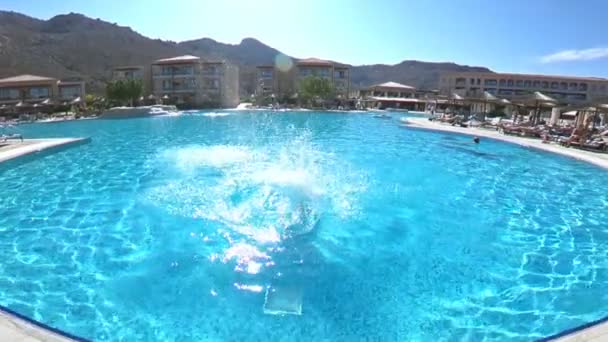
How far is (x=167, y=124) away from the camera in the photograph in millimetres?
29859

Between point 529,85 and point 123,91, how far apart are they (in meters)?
64.0

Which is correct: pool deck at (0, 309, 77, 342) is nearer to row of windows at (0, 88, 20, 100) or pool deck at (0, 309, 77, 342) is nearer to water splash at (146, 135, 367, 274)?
water splash at (146, 135, 367, 274)

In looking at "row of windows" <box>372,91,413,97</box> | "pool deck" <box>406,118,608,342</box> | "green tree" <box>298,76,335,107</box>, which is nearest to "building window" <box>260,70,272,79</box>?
"green tree" <box>298,76,335,107</box>

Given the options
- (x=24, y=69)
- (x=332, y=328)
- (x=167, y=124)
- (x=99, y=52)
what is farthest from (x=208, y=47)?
(x=332, y=328)

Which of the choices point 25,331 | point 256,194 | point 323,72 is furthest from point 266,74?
point 25,331

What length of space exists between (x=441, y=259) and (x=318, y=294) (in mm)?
2606

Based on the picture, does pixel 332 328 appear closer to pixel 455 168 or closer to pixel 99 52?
pixel 455 168

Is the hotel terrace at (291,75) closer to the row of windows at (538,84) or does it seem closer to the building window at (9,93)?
the row of windows at (538,84)

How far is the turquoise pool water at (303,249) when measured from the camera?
16.5 ft

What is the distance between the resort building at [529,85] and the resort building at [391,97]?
309 inches

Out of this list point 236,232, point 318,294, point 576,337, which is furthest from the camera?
point 236,232

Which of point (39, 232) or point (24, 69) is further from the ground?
point (24, 69)

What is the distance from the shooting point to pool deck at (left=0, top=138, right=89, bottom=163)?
548 inches

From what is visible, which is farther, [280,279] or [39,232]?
[39,232]
